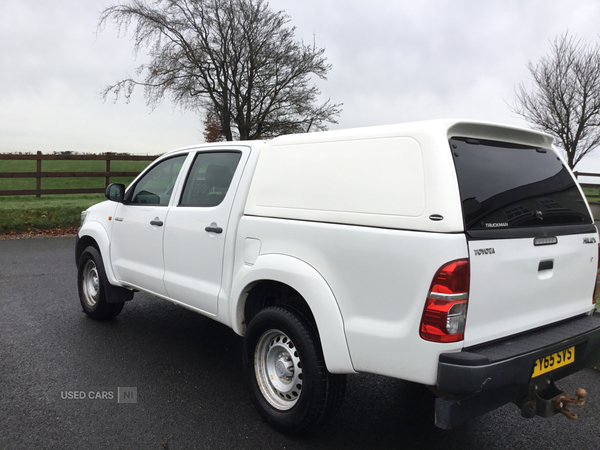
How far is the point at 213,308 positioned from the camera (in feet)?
12.5

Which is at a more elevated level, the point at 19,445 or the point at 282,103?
the point at 282,103

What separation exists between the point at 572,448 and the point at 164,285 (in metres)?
3.28

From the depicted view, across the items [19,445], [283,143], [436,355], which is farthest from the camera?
[283,143]

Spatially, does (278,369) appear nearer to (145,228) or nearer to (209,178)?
(209,178)

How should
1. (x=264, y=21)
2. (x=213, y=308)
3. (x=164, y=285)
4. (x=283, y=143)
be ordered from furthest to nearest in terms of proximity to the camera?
(x=264, y=21) < (x=164, y=285) < (x=213, y=308) < (x=283, y=143)

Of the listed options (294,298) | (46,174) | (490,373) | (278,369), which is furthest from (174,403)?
(46,174)

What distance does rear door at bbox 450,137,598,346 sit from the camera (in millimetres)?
2564

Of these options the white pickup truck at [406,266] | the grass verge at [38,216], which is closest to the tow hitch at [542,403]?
the white pickup truck at [406,266]

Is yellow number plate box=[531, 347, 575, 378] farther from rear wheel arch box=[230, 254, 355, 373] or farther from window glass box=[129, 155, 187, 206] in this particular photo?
window glass box=[129, 155, 187, 206]

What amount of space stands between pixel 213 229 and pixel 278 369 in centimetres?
117

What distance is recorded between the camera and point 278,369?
3326mm

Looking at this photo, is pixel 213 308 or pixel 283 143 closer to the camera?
pixel 283 143

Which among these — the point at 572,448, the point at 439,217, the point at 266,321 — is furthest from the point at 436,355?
the point at 572,448

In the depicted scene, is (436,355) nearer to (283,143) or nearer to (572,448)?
(572,448)
